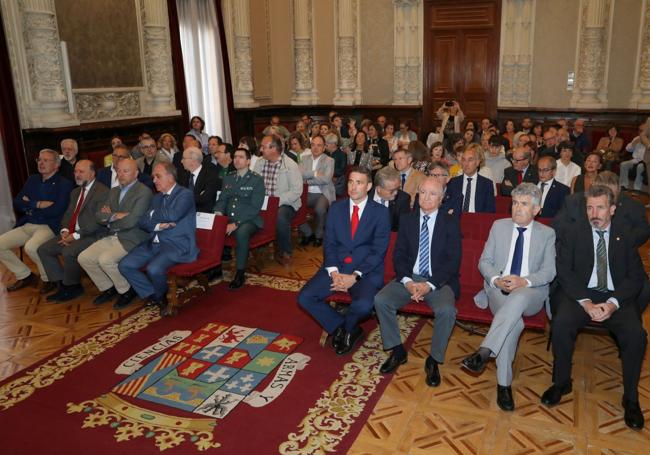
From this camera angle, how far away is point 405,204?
17.5ft

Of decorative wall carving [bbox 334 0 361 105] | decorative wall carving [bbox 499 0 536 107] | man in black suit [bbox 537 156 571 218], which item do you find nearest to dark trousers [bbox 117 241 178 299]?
man in black suit [bbox 537 156 571 218]

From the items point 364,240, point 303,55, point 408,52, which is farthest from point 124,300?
point 408,52

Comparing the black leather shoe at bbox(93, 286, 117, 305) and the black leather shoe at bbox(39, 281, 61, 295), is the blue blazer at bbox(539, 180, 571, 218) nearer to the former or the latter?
the black leather shoe at bbox(93, 286, 117, 305)

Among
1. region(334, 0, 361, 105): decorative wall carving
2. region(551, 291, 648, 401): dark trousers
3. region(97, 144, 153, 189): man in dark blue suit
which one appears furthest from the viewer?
region(334, 0, 361, 105): decorative wall carving

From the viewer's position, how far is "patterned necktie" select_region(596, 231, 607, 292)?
382cm

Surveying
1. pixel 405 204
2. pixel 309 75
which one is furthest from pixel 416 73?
pixel 405 204

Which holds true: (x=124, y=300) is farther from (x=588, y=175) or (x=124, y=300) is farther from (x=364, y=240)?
(x=588, y=175)

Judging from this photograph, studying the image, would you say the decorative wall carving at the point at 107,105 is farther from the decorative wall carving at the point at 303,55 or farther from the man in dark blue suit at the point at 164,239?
the decorative wall carving at the point at 303,55

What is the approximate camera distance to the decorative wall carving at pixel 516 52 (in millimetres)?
13094

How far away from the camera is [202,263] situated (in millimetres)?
5348

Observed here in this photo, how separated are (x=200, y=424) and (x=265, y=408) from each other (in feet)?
1.41

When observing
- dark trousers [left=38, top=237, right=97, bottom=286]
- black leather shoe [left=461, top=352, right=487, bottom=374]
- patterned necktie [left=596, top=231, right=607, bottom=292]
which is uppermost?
patterned necktie [left=596, top=231, right=607, bottom=292]

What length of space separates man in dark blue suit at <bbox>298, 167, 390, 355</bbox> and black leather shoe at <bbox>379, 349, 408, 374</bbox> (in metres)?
0.39

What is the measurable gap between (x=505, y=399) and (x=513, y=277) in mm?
816
